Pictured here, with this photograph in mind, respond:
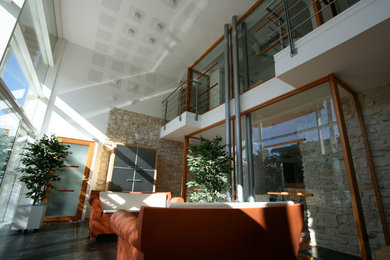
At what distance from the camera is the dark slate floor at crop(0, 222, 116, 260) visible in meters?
2.36

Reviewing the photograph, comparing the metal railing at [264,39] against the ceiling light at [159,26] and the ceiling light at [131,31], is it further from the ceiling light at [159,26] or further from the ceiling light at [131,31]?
the ceiling light at [131,31]

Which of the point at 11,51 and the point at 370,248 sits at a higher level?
the point at 11,51

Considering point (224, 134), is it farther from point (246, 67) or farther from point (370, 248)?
point (370, 248)

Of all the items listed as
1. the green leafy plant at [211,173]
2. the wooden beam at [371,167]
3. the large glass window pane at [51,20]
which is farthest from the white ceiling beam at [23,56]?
the wooden beam at [371,167]

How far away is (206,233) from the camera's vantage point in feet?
4.48

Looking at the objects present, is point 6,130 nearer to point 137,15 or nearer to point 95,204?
point 95,204

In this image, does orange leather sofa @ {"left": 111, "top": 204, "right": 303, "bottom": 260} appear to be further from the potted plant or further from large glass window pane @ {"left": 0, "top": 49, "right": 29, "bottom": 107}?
large glass window pane @ {"left": 0, "top": 49, "right": 29, "bottom": 107}

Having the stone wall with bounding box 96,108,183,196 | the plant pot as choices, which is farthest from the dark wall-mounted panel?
the plant pot

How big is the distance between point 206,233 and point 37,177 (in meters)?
4.15

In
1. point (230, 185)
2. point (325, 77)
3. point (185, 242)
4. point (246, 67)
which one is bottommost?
point (185, 242)

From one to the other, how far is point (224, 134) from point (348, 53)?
2702 mm

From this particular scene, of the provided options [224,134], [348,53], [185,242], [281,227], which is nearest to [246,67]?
[224,134]

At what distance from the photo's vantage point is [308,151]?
9.25ft

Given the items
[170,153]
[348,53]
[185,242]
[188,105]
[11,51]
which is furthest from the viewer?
[170,153]
